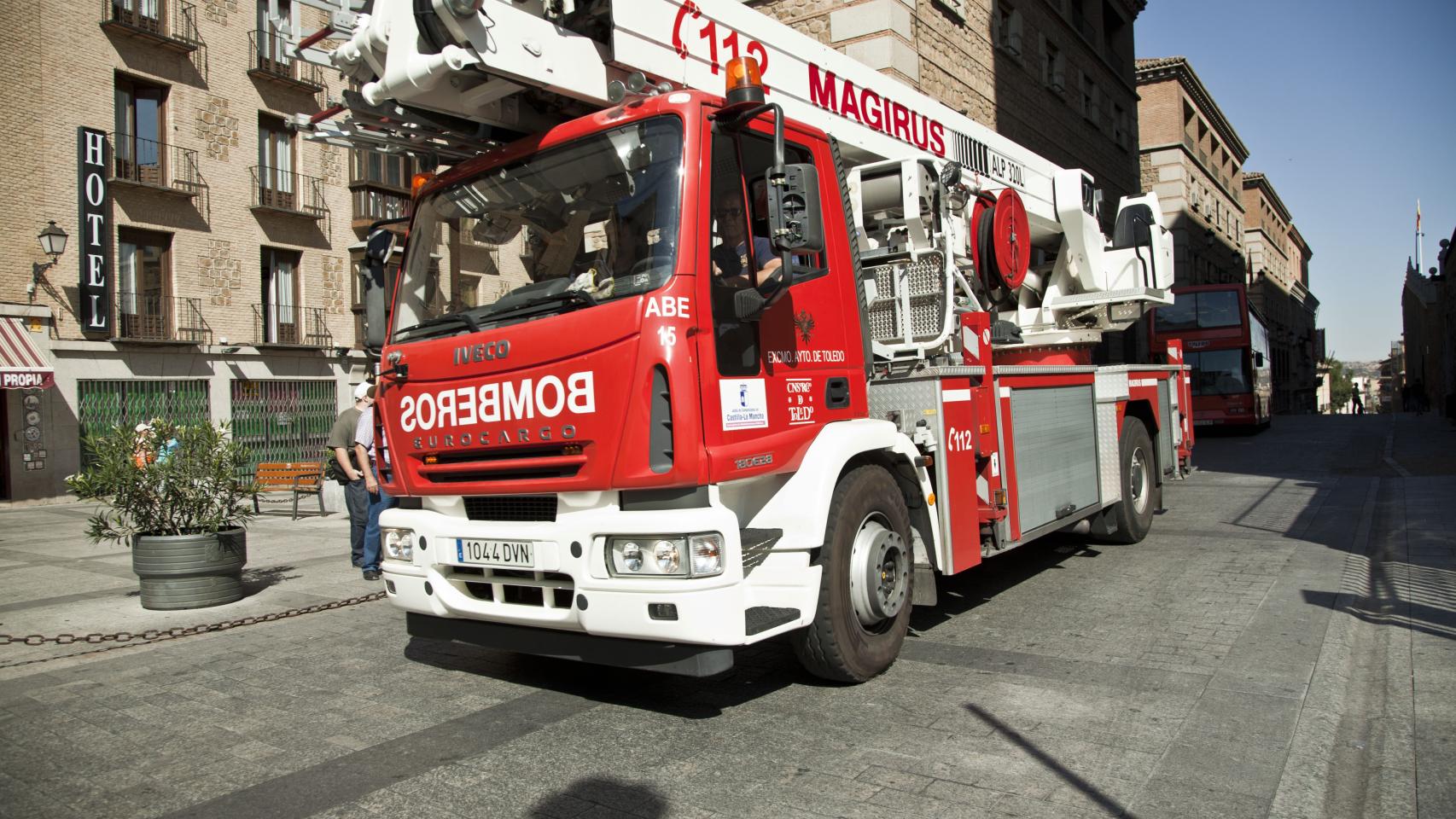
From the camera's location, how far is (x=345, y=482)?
29.4 feet

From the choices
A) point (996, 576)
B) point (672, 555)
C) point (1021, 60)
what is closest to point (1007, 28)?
point (1021, 60)

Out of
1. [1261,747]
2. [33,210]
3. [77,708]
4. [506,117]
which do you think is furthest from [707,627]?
[33,210]

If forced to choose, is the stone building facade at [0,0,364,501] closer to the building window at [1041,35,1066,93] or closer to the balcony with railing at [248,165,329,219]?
the balcony with railing at [248,165,329,219]

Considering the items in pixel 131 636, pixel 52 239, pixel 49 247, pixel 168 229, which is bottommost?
pixel 131 636

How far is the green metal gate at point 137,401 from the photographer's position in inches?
784

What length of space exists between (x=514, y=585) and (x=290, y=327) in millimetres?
22430

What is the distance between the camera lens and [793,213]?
430 centimetres

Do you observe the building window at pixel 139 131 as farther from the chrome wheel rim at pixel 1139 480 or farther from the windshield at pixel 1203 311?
the windshield at pixel 1203 311

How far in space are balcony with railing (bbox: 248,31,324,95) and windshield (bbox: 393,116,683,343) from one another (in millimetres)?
21124

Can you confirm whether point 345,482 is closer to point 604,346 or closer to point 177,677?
point 177,677

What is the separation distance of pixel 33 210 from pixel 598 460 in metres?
20.4

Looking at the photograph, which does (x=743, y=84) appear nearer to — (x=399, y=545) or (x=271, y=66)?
(x=399, y=545)

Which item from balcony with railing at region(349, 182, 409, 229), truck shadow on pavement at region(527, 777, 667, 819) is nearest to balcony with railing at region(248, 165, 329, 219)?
balcony with railing at region(349, 182, 409, 229)

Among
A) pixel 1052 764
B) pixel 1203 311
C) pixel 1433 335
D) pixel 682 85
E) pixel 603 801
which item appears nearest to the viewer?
pixel 603 801
